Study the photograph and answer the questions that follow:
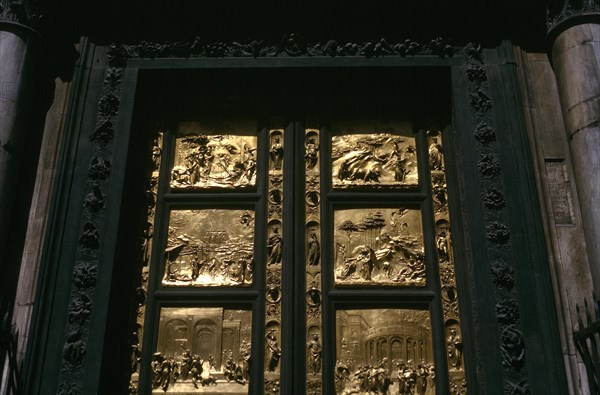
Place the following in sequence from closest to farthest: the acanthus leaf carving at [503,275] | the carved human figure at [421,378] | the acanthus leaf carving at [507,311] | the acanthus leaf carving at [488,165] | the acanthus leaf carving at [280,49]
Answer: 1. the acanthus leaf carving at [507,311]
2. the acanthus leaf carving at [503,275]
3. the carved human figure at [421,378]
4. the acanthus leaf carving at [488,165]
5. the acanthus leaf carving at [280,49]

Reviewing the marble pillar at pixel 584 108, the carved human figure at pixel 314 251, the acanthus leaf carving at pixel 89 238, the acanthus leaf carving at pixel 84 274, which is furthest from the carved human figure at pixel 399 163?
the acanthus leaf carving at pixel 84 274

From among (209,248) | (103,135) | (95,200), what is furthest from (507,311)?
(103,135)

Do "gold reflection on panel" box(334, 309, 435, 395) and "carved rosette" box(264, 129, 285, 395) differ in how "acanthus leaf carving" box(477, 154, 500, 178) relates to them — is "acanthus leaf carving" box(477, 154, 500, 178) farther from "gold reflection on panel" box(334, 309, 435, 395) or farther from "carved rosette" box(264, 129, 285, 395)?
"carved rosette" box(264, 129, 285, 395)

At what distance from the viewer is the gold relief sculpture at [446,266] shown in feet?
24.8

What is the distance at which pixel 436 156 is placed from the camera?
8594mm

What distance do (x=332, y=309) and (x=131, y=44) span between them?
3.84 meters

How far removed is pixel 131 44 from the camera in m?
8.77

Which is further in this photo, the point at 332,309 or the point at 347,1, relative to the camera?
the point at 347,1

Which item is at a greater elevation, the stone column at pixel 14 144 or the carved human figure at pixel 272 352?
the stone column at pixel 14 144

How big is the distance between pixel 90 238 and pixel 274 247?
189 centimetres

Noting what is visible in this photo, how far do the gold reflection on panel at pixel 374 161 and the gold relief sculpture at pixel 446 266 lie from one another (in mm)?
236

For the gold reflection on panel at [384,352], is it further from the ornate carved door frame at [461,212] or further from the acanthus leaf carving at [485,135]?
the acanthus leaf carving at [485,135]

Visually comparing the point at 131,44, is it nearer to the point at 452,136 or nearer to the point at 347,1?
the point at 347,1

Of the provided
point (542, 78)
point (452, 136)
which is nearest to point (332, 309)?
point (452, 136)
